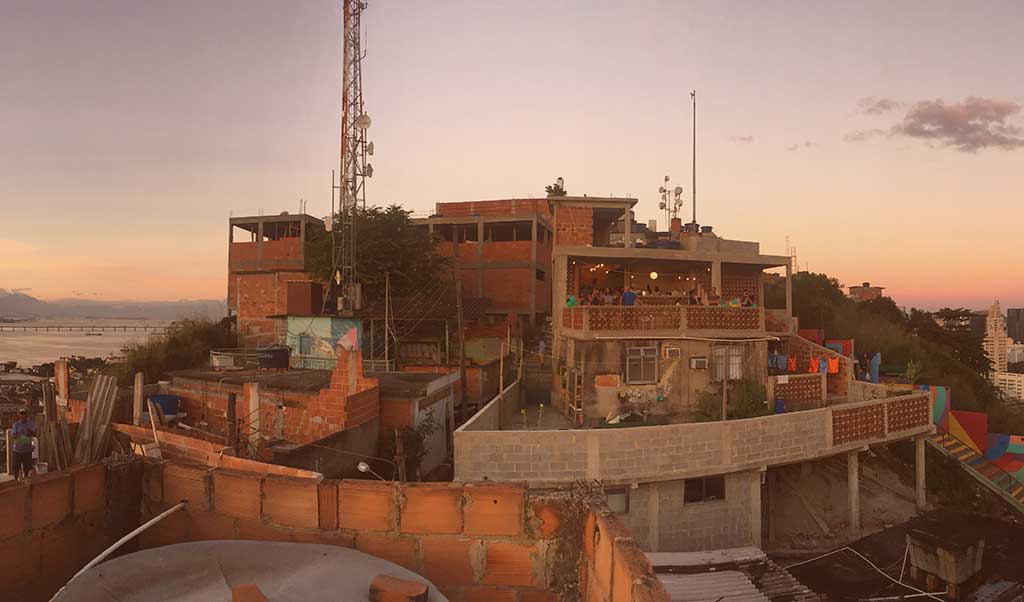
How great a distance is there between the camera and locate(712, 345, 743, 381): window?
59.1 ft

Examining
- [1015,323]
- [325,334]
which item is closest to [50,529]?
[325,334]

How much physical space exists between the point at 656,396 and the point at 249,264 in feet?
93.6

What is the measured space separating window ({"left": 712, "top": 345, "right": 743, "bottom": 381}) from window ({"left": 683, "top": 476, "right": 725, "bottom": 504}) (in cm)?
432

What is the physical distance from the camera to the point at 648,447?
13.4 m

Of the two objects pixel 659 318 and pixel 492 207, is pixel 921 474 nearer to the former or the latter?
pixel 659 318

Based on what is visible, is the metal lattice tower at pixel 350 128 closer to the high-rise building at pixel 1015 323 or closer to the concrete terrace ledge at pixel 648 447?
the concrete terrace ledge at pixel 648 447

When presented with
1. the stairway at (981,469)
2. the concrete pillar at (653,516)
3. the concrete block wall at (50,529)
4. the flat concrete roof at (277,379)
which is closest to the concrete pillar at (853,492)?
the stairway at (981,469)

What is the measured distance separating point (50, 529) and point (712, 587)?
A: 10512 mm

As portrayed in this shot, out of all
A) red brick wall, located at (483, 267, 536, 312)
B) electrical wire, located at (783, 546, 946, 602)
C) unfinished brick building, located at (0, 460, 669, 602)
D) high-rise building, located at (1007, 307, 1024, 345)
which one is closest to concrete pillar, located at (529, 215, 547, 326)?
red brick wall, located at (483, 267, 536, 312)

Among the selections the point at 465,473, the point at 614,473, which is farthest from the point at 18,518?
the point at 614,473

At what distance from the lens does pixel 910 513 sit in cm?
1814

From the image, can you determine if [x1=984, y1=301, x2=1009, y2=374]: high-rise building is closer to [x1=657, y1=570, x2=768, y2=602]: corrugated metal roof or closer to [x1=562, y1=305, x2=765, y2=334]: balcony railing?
[x1=562, y1=305, x2=765, y2=334]: balcony railing

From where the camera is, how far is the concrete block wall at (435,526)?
15.8 ft

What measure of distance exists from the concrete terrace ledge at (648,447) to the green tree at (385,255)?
1337 centimetres
